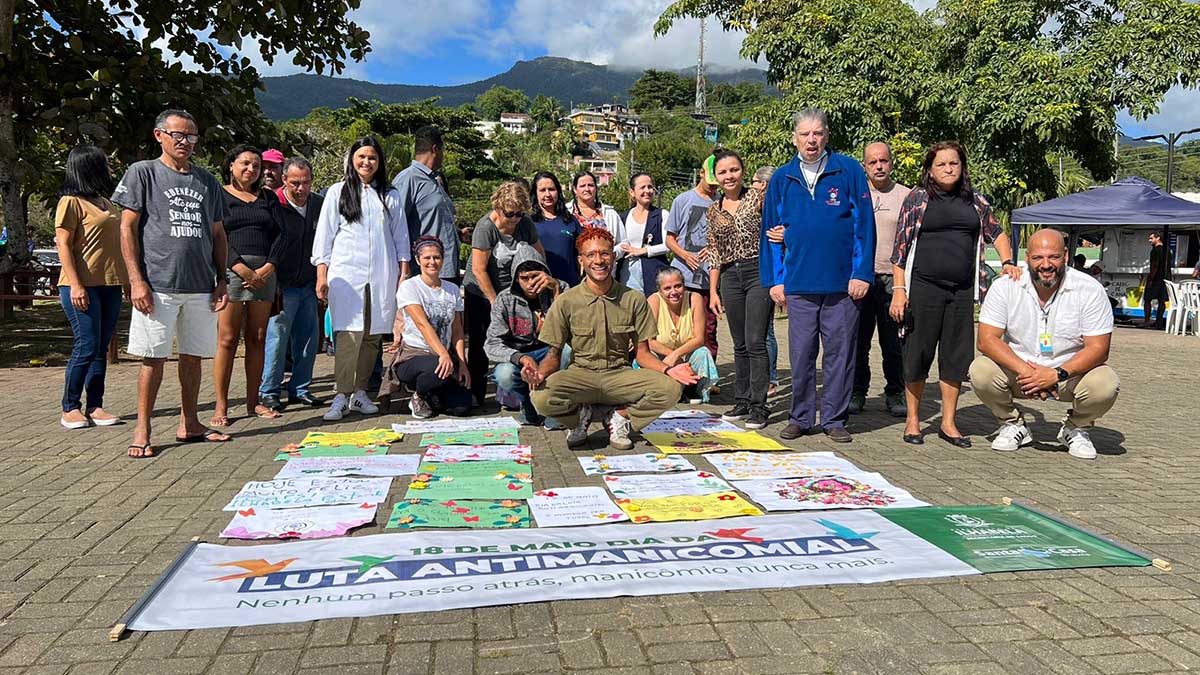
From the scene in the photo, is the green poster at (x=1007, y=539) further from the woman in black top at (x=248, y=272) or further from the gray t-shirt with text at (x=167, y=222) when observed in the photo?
the woman in black top at (x=248, y=272)

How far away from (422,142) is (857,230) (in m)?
3.42

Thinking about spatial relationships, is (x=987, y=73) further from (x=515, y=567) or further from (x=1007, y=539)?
(x=515, y=567)

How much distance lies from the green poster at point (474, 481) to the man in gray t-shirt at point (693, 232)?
8.59ft

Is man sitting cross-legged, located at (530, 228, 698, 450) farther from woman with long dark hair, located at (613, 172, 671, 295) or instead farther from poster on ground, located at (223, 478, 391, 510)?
woman with long dark hair, located at (613, 172, 671, 295)

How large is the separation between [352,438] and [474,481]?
1.43 meters

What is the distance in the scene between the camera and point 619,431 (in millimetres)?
5031

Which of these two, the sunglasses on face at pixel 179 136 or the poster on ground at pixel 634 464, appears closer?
the poster on ground at pixel 634 464

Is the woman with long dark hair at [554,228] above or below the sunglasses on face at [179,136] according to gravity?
Result: below

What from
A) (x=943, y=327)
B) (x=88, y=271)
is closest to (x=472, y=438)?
(x=88, y=271)

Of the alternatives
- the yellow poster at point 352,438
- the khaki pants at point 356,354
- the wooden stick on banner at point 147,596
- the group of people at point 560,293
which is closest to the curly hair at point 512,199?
the group of people at point 560,293

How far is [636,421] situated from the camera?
5.05 meters

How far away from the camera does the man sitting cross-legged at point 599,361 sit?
493cm

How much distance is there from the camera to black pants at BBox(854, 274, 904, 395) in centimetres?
610

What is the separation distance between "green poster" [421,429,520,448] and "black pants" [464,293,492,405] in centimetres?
98
